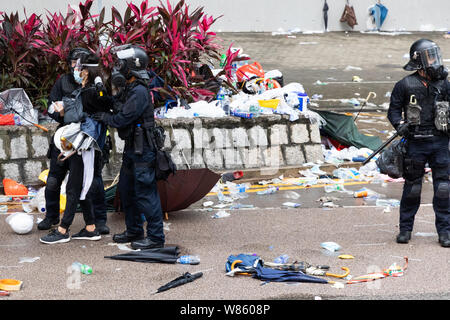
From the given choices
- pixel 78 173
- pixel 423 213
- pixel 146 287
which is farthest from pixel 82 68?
pixel 423 213

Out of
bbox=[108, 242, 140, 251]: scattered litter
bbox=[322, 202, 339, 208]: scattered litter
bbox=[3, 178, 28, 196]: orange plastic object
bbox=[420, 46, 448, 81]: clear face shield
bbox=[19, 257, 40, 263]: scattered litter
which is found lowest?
bbox=[322, 202, 339, 208]: scattered litter

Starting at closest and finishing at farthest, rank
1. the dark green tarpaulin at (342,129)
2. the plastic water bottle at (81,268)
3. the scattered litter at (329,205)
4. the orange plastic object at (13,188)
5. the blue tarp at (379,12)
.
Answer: the plastic water bottle at (81,268) → the scattered litter at (329,205) → the orange plastic object at (13,188) → the dark green tarpaulin at (342,129) → the blue tarp at (379,12)

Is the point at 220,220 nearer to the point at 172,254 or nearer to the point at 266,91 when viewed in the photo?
the point at 172,254

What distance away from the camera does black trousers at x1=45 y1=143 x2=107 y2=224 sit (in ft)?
26.5

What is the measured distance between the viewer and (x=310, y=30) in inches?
983

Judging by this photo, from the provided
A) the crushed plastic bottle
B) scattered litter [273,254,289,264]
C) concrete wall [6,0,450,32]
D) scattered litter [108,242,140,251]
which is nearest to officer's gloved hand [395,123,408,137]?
scattered litter [273,254,289,264]

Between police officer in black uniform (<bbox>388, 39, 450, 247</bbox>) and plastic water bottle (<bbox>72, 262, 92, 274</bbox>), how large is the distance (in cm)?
301

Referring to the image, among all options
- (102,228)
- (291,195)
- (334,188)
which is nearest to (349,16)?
(334,188)

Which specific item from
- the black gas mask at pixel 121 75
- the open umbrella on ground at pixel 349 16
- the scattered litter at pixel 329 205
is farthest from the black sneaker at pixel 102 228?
the open umbrella on ground at pixel 349 16

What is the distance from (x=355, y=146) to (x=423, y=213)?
2587mm

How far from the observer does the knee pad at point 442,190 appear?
302 inches

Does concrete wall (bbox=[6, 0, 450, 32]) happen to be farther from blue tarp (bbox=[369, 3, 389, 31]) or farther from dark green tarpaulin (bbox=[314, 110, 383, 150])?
dark green tarpaulin (bbox=[314, 110, 383, 150])

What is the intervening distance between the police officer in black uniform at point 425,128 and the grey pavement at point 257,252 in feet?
0.99

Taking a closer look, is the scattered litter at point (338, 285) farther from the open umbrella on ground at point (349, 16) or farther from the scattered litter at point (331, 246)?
the open umbrella on ground at point (349, 16)
